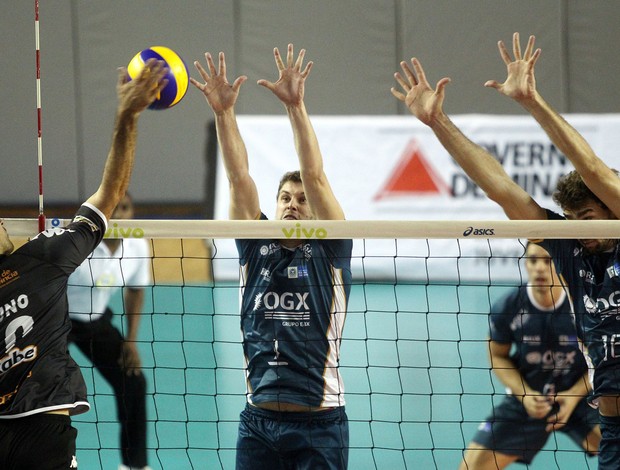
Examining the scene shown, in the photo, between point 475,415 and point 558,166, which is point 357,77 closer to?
point 558,166

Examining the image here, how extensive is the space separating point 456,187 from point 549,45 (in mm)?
2421

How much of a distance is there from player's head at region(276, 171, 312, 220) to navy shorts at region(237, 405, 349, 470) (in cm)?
93

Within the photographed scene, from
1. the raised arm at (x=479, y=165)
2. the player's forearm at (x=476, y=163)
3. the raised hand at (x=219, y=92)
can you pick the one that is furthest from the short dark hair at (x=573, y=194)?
the raised hand at (x=219, y=92)

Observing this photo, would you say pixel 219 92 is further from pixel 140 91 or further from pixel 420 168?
pixel 420 168

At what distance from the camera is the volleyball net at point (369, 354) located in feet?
11.8

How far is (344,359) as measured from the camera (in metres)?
7.91

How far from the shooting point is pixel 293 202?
4004 mm

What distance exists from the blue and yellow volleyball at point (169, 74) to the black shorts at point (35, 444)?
Result: 164 cm

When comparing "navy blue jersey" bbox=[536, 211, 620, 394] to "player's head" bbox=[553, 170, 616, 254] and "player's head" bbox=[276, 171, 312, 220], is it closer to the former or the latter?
"player's head" bbox=[553, 170, 616, 254]

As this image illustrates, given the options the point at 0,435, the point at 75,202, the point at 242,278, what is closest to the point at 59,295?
the point at 0,435

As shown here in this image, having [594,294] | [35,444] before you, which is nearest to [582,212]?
[594,294]

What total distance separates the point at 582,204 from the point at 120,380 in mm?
2958

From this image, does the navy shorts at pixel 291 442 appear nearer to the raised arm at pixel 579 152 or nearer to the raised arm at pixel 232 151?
the raised arm at pixel 232 151

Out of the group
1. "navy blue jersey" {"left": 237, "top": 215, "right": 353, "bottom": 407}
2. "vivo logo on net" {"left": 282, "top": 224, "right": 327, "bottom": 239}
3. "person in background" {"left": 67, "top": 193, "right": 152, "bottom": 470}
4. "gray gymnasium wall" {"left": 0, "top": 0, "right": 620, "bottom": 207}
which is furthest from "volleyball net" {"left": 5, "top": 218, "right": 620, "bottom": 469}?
"gray gymnasium wall" {"left": 0, "top": 0, "right": 620, "bottom": 207}
